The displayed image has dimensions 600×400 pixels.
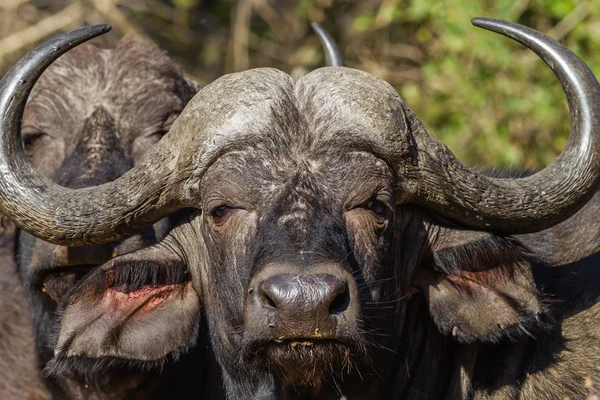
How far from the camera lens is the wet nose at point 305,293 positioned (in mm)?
4086

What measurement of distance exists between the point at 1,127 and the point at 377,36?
24.2 feet

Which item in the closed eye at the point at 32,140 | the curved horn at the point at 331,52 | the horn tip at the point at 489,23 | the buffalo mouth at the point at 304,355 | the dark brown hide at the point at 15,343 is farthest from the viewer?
the curved horn at the point at 331,52

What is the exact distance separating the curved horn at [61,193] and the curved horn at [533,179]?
3.76 ft

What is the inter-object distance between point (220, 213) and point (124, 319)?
690mm

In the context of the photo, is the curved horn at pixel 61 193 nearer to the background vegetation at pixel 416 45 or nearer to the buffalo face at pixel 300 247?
the buffalo face at pixel 300 247

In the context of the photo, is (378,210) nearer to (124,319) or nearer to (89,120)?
(124,319)

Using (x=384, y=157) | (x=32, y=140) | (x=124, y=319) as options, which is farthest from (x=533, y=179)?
(x=32, y=140)

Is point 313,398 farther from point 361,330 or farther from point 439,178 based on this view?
point 439,178

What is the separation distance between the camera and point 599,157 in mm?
4695

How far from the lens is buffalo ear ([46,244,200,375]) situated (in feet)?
16.4

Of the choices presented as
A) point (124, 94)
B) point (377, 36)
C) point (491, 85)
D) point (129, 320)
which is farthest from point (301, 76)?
point (377, 36)

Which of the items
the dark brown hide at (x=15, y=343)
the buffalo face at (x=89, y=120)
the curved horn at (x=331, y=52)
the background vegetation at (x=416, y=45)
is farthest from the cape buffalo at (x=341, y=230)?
the background vegetation at (x=416, y=45)

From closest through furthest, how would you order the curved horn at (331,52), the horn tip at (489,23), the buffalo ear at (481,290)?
1. the buffalo ear at (481,290)
2. the horn tip at (489,23)
3. the curved horn at (331,52)

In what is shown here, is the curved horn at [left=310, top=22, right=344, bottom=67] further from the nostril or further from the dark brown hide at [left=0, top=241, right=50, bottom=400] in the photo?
the nostril
